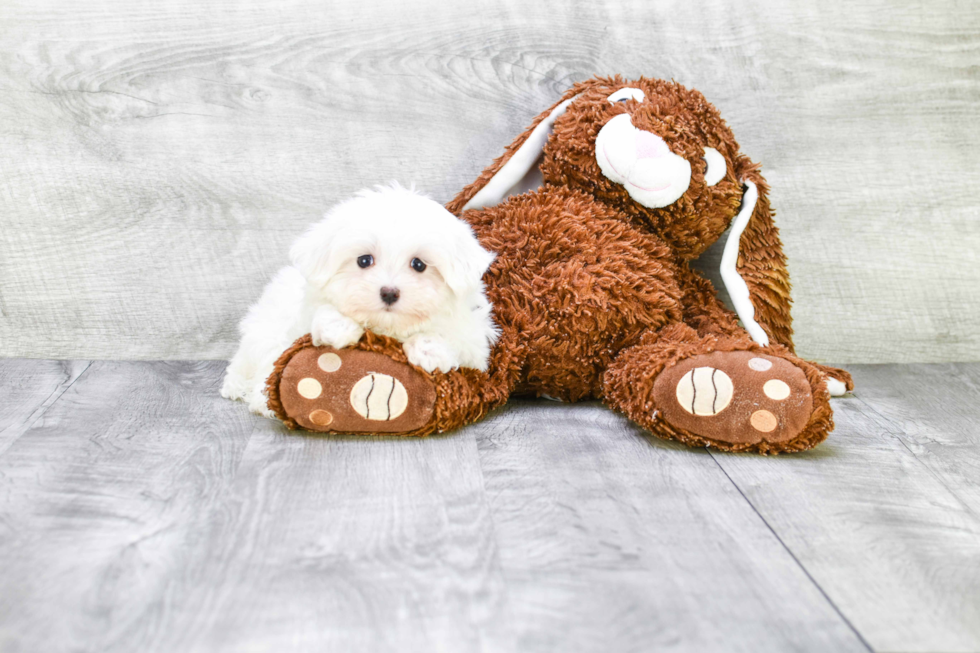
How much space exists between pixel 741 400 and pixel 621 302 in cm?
27

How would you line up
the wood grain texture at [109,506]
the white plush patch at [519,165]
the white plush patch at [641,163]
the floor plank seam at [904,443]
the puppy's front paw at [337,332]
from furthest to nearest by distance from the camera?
the white plush patch at [519,165] < the white plush patch at [641,163] < the puppy's front paw at [337,332] < the floor plank seam at [904,443] < the wood grain texture at [109,506]

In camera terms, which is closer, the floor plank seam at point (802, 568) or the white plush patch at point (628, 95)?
the floor plank seam at point (802, 568)

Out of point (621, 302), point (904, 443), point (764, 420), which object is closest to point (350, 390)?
point (621, 302)

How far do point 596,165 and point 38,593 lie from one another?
39.9 inches

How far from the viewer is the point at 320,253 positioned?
115cm

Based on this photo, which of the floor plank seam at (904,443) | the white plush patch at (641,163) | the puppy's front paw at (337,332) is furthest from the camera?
the white plush patch at (641,163)

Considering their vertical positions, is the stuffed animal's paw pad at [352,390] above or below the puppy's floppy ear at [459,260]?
below

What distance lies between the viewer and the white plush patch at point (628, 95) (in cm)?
141

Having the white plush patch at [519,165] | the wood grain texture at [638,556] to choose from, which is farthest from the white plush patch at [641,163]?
the wood grain texture at [638,556]

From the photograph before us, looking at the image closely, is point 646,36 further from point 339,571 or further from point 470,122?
point 339,571

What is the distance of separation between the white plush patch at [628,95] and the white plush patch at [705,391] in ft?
1.64

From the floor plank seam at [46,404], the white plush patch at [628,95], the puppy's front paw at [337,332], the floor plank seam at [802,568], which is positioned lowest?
the floor plank seam at [802,568]

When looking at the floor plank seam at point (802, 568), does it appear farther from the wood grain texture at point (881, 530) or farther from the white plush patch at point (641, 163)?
the white plush patch at point (641, 163)

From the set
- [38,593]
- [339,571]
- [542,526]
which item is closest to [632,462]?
[542,526]
